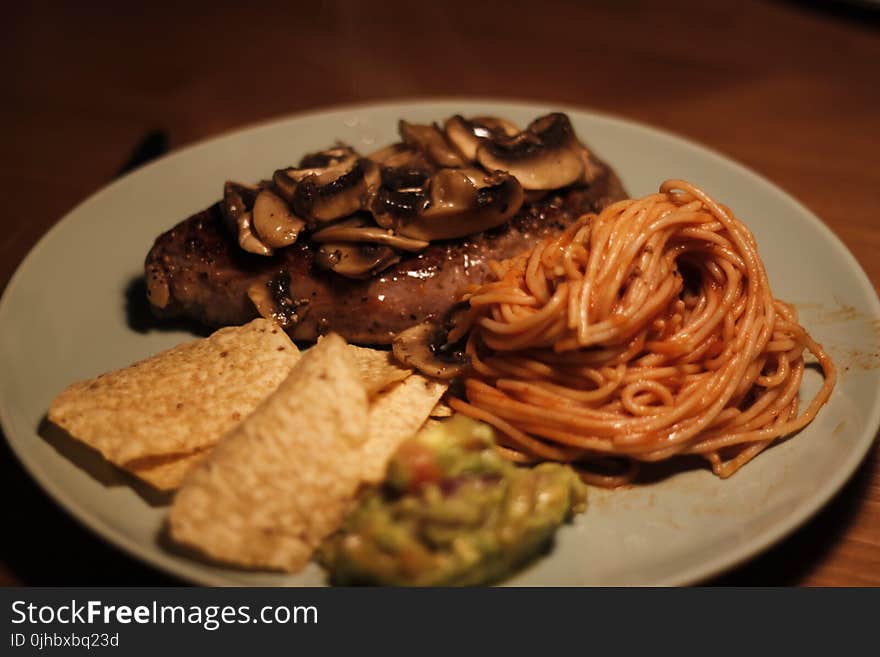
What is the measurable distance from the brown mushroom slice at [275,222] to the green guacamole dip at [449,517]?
1.25m

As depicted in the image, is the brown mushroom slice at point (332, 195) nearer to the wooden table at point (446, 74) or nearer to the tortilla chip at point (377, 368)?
the tortilla chip at point (377, 368)

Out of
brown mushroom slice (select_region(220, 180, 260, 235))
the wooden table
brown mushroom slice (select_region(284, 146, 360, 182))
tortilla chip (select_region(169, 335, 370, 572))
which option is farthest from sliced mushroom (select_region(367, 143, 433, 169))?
the wooden table

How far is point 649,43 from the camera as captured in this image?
23.3 feet

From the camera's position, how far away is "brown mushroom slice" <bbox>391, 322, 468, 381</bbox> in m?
3.47

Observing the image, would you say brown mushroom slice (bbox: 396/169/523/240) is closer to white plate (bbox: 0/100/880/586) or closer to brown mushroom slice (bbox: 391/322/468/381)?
brown mushroom slice (bbox: 391/322/468/381)

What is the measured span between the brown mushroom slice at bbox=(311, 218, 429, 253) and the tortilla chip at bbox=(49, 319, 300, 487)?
44cm

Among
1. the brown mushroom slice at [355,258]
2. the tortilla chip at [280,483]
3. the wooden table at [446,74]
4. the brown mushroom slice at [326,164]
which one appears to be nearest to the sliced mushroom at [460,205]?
the brown mushroom slice at [355,258]

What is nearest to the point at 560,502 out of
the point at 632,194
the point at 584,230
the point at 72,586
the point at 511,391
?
the point at 511,391

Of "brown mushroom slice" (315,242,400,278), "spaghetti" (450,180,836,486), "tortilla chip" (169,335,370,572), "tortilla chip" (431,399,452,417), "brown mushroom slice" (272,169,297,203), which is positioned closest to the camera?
"tortilla chip" (169,335,370,572)

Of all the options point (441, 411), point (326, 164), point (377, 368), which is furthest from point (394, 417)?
point (326, 164)

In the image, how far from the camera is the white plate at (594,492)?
2.81 metres

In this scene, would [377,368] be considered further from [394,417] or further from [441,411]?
[394,417]

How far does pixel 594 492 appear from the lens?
3168mm

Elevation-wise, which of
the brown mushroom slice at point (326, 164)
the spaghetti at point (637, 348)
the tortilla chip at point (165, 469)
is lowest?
the tortilla chip at point (165, 469)
